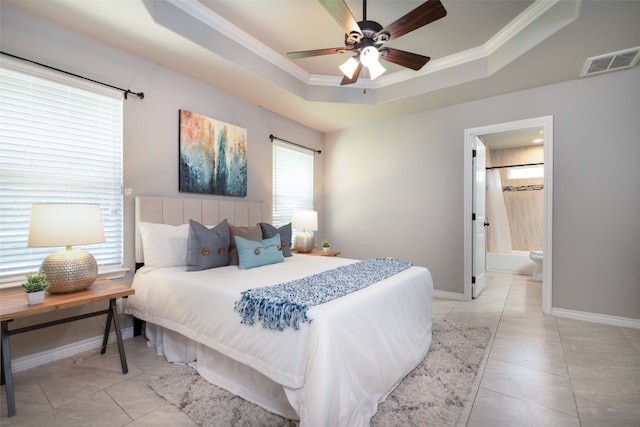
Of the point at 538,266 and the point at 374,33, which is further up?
the point at 374,33

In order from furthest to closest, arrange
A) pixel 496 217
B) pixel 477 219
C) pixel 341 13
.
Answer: pixel 496 217
pixel 477 219
pixel 341 13

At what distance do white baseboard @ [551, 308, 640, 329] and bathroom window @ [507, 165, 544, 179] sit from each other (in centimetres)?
360

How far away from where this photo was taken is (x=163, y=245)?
2.52 metres

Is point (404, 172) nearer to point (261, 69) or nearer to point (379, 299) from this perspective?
point (261, 69)

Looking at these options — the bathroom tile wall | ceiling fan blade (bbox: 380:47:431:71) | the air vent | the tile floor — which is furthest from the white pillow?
the bathroom tile wall

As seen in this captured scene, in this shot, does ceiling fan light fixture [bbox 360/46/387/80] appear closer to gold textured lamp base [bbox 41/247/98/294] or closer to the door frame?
the door frame

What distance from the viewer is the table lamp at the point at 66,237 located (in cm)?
185

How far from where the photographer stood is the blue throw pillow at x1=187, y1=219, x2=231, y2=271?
243cm

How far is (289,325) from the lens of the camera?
1.43 meters

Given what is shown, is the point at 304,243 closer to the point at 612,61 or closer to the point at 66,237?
the point at 66,237

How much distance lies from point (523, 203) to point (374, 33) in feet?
18.5

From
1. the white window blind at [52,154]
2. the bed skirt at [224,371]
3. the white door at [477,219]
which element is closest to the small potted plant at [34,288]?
the white window blind at [52,154]

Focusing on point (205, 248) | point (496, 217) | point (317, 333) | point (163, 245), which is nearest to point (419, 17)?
point (317, 333)

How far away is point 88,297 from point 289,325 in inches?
55.6
